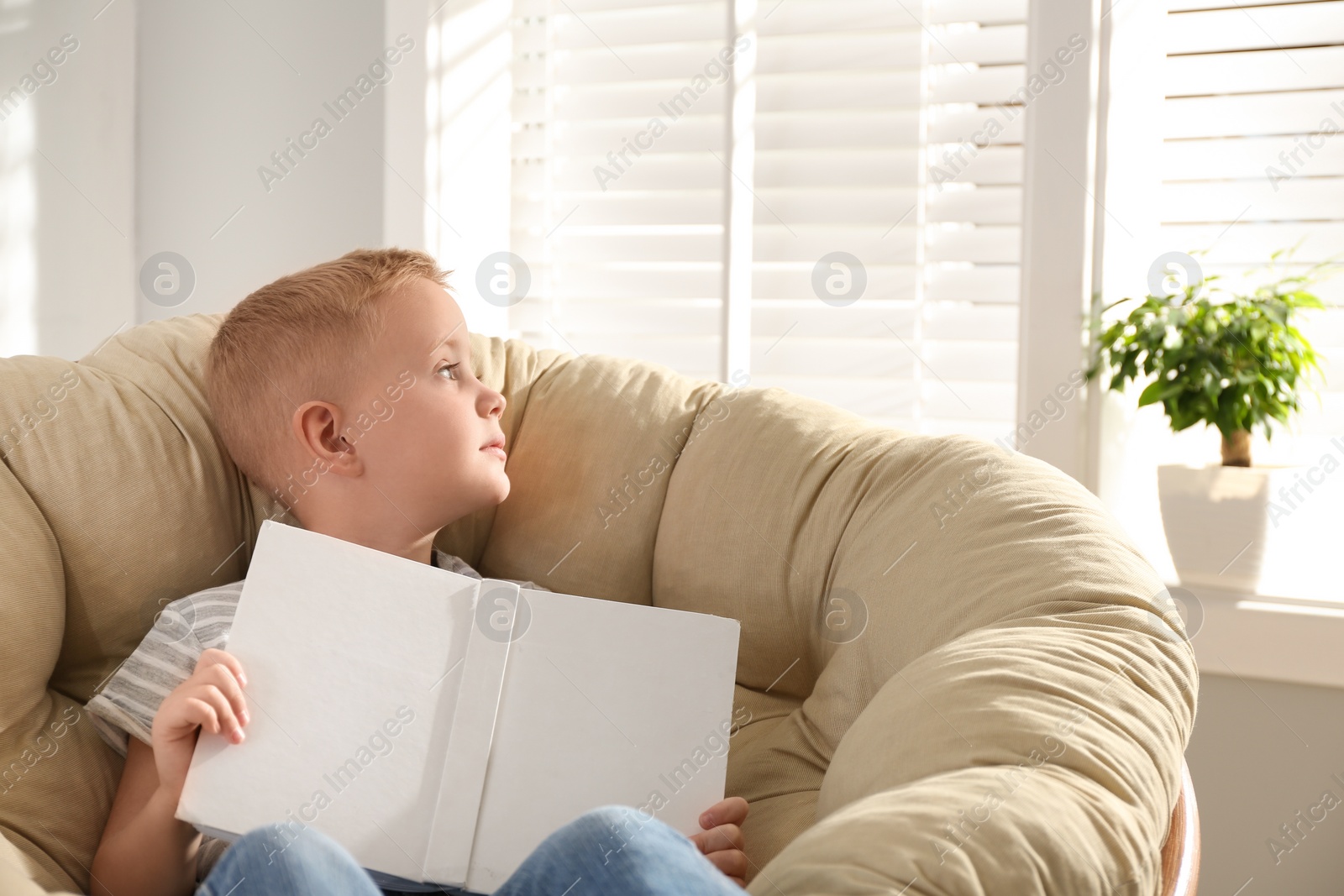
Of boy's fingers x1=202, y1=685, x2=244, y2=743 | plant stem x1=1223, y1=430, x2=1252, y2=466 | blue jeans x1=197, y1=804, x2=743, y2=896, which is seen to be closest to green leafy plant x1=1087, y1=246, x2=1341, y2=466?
plant stem x1=1223, y1=430, x2=1252, y2=466

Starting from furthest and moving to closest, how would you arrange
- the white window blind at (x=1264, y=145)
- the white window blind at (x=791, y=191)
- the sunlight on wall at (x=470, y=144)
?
the sunlight on wall at (x=470, y=144)
the white window blind at (x=791, y=191)
the white window blind at (x=1264, y=145)

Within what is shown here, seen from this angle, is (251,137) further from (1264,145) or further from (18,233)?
(1264,145)

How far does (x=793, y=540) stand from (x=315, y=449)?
49 cm

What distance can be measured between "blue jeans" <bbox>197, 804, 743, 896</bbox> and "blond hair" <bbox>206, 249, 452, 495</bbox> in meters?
0.51

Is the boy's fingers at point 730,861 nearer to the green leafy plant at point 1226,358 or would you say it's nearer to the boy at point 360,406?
the boy at point 360,406

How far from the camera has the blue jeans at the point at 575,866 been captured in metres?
0.57

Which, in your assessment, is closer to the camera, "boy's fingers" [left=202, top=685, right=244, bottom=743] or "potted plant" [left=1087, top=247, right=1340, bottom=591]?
"boy's fingers" [left=202, top=685, right=244, bottom=743]

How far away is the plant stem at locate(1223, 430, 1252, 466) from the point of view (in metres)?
1.46

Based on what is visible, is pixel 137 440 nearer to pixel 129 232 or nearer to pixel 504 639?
pixel 504 639

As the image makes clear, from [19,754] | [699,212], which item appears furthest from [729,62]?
[19,754]

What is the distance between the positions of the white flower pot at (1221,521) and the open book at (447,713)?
35.1 inches

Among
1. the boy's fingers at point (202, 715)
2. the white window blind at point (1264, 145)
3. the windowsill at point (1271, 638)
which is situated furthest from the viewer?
the white window blind at point (1264, 145)

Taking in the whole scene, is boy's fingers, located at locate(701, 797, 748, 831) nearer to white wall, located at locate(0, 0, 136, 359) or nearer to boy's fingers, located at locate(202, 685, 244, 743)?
boy's fingers, located at locate(202, 685, 244, 743)

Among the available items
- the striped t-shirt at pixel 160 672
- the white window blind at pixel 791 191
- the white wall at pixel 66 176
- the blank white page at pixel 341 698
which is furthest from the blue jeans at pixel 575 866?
the white wall at pixel 66 176
